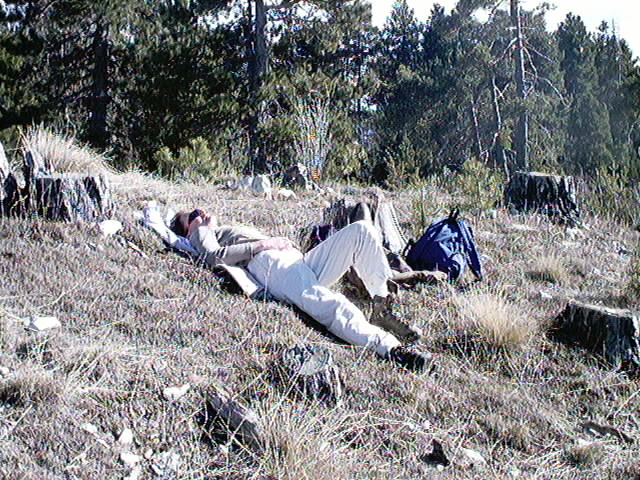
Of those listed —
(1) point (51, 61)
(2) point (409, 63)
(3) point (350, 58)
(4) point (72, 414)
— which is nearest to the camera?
(4) point (72, 414)

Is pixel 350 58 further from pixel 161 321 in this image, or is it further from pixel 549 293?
pixel 161 321

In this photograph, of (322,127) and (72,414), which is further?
(322,127)

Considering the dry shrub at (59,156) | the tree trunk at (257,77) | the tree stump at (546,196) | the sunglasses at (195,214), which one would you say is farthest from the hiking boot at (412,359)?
the tree trunk at (257,77)

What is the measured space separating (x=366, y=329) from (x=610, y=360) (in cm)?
144

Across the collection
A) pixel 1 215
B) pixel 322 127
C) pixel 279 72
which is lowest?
pixel 1 215

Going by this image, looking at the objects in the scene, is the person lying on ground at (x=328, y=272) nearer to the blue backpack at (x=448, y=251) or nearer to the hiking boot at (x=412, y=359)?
the hiking boot at (x=412, y=359)

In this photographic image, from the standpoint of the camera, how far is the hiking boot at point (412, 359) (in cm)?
388

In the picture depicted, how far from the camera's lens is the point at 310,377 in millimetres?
3443

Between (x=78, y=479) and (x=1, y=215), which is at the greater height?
(x=1, y=215)

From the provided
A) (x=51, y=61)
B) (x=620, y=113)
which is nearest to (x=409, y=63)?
(x=620, y=113)

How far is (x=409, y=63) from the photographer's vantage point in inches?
988

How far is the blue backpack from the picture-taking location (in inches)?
218

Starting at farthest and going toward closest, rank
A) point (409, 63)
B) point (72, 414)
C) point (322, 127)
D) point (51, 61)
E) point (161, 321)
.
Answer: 1. point (409, 63)
2. point (51, 61)
3. point (322, 127)
4. point (161, 321)
5. point (72, 414)

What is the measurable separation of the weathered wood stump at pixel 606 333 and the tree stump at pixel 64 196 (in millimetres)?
3405
